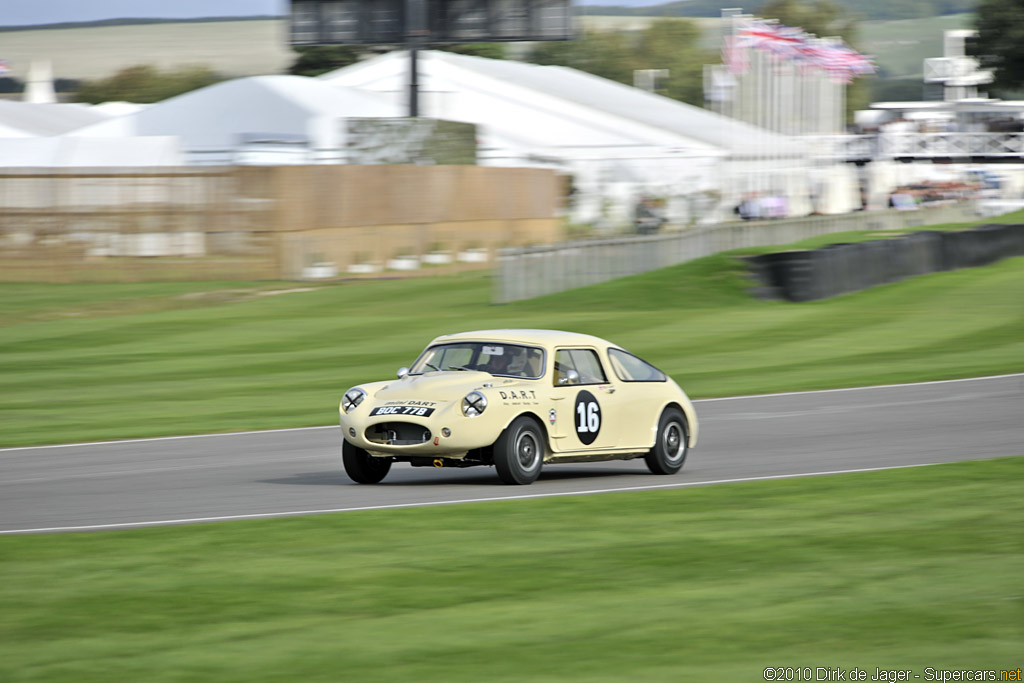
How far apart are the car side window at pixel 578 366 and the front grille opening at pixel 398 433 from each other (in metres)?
1.34

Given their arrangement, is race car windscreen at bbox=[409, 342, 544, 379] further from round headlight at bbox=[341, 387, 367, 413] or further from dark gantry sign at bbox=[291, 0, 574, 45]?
dark gantry sign at bbox=[291, 0, 574, 45]

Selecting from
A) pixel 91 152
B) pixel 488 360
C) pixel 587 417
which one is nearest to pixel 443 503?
pixel 488 360

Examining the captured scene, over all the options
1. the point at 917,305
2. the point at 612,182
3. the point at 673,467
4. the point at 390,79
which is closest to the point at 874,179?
the point at 612,182

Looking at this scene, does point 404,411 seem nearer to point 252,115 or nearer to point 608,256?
point 608,256

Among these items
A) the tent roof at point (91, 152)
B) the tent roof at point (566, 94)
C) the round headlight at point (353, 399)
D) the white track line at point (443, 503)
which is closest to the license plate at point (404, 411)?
the round headlight at point (353, 399)

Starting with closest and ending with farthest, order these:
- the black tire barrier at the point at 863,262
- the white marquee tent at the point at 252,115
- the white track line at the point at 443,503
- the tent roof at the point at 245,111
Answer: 1. the white track line at the point at 443,503
2. the black tire barrier at the point at 863,262
3. the white marquee tent at the point at 252,115
4. the tent roof at the point at 245,111

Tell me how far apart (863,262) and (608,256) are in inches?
229

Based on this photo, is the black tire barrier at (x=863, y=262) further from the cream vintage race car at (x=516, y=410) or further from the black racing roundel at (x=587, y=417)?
the black racing roundel at (x=587, y=417)

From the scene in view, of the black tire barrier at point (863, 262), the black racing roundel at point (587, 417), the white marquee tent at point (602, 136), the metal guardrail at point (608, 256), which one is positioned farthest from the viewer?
the white marquee tent at point (602, 136)

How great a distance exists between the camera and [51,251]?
35.6 meters

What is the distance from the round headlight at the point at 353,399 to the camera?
36.6 ft

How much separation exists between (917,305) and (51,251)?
2068cm

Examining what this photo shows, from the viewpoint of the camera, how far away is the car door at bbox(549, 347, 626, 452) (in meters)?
11.5

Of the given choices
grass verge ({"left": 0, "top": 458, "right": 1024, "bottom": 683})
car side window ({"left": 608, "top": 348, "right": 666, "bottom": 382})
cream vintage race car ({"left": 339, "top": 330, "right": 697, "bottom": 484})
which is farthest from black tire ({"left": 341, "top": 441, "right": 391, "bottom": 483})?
car side window ({"left": 608, "top": 348, "right": 666, "bottom": 382})
